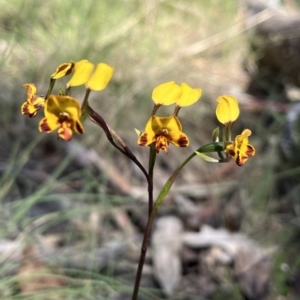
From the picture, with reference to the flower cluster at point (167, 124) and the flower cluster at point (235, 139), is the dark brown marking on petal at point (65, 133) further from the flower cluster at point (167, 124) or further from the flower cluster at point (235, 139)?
the flower cluster at point (235, 139)

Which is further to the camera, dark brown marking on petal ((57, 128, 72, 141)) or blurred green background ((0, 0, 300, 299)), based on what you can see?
blurred green background ((0, 0, 300, 299))

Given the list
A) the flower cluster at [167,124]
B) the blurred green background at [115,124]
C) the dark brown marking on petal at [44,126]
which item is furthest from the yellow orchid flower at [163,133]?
the blurred green background at [115,124]

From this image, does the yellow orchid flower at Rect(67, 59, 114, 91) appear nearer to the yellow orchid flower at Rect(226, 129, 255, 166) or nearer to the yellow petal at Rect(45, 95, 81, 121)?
the yellow petal at Rect(45, 95, 81, 121)

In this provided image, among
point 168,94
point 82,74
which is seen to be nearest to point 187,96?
point 168,94

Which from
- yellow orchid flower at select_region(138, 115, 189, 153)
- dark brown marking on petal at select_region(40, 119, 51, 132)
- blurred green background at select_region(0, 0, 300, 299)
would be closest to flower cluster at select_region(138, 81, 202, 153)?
yellow orchid flower at select_region(138, 115, 189, 153)

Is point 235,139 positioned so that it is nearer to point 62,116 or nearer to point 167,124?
point 167,124

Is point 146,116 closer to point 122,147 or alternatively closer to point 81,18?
point 81,18

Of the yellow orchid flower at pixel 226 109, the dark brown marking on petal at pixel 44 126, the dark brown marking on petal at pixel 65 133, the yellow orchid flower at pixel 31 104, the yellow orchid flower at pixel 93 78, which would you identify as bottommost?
the dark brown marking on petal at pixel 65 133
